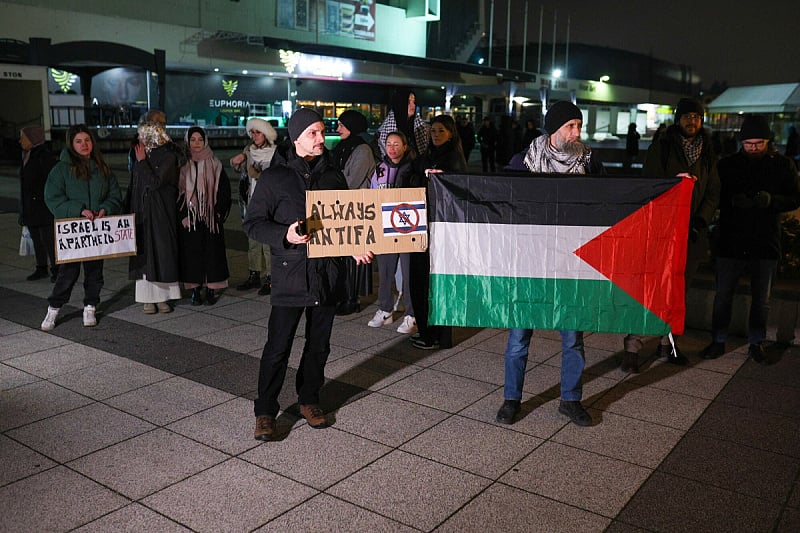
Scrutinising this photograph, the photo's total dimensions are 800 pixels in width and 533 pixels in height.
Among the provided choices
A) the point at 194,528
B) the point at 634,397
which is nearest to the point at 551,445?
the point at 634,397

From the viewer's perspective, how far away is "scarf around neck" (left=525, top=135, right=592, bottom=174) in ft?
16.0

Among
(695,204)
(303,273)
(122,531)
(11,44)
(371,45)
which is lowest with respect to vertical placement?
(122,531)

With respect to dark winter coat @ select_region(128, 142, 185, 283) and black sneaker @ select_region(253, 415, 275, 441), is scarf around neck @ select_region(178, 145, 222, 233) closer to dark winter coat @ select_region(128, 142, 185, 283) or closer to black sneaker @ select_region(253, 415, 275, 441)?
dark winter coat @ select_region(128, 142, 185, 283)

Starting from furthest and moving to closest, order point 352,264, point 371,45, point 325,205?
point 371,45, point 352,264, point 325,205

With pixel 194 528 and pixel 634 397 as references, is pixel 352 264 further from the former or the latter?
pixel 194 528

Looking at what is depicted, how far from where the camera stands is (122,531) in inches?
138

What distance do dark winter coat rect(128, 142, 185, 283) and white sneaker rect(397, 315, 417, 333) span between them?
8.08 feet

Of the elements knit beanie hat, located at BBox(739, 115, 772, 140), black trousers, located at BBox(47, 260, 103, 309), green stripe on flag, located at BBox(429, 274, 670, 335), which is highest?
knit beanie hat, located at BBox(739, 115, 772, 140)

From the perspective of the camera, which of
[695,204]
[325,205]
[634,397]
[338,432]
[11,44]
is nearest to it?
[325,205]

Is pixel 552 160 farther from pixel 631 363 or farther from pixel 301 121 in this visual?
pixel 631 363

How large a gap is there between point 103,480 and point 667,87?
115973 millimetres

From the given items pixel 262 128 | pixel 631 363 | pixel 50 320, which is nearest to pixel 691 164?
pixel 631 363

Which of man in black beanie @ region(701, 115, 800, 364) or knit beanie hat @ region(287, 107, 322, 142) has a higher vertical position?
knit beanie hat @ region(287, 107, 322, 142)

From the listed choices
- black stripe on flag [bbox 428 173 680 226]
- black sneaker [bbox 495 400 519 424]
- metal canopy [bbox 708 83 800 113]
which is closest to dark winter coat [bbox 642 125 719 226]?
black stripe on flag [bbox 428 173 680 226]
